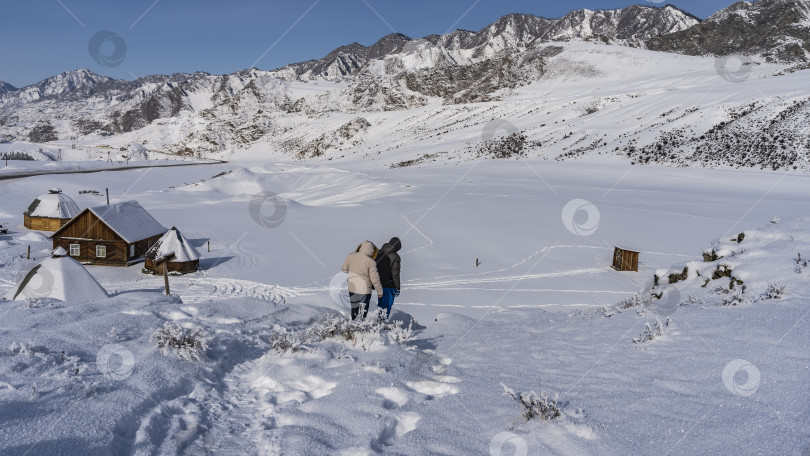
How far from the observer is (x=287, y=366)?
19.2 feet

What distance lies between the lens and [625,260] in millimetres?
20250

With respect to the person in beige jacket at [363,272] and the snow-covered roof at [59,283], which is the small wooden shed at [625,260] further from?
the snow-covered roof at [59,283]

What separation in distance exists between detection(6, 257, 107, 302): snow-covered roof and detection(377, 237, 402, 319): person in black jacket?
1234 centimetres

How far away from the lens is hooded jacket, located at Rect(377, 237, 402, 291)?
9.45 meters

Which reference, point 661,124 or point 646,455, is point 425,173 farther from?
point 646,455

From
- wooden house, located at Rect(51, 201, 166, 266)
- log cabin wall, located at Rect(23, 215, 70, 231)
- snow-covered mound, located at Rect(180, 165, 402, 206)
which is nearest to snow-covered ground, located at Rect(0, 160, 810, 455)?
wooden house, located at Rect(51, 201, 166, 266)

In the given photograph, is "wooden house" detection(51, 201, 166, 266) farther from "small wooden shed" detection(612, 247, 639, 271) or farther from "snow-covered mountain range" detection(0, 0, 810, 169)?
"snow-covered mountain range" detection(0, 0, 810, 169)

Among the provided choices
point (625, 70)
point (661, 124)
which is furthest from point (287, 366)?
point (625, 70)

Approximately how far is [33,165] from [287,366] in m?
107

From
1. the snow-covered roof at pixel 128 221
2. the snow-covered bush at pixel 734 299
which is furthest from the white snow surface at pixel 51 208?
the snow-covered bush at pixel 734 299

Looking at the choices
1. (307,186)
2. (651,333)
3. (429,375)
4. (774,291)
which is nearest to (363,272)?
(429,375)

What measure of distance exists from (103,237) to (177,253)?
7.53m

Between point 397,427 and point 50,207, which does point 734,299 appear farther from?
point 50,207

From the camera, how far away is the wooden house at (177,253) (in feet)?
81.8
